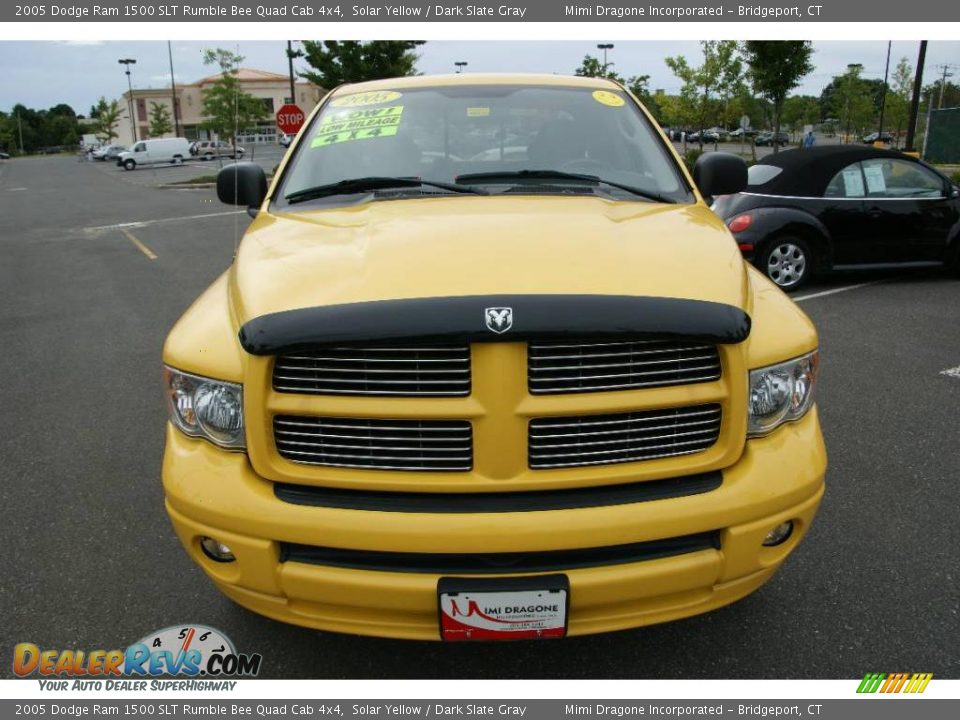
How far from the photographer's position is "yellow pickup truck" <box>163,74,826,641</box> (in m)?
2.06

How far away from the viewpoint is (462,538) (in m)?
2.04

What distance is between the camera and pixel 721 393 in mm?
2178

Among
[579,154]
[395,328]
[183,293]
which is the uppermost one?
[579,154]

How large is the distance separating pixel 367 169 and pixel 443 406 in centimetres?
162

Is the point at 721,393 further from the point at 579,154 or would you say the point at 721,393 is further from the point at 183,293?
the point at 183,293

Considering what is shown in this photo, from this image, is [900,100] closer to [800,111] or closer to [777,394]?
[800,111]

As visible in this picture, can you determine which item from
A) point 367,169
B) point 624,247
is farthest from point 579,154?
point 624,247

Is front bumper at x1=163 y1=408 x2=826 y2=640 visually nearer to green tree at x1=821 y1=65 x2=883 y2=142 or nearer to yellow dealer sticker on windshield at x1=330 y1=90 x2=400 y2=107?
yellow dealer sticker on windshield at x1=330 y1=90 x2=400 y2=107

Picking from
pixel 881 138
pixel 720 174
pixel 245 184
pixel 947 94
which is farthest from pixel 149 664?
pixel 947 94

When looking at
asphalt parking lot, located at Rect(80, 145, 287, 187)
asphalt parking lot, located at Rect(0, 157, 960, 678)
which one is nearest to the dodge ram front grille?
asphalt parking lot, located at Rect(0, 157, 960, 678)

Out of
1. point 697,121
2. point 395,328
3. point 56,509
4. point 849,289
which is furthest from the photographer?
point 697,121

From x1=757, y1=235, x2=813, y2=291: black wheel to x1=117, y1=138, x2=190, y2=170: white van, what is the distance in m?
55.1

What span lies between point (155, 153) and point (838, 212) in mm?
56960

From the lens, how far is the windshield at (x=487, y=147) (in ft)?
10.6
